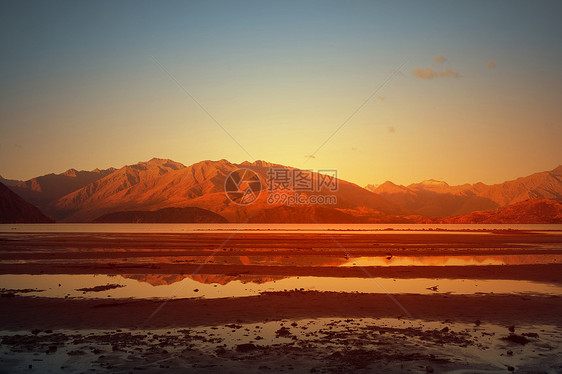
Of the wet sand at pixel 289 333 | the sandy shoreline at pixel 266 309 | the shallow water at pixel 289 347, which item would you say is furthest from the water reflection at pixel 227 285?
the shallow water at pixel 289 347

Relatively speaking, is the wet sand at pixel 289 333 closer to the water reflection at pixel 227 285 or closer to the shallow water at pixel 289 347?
the shallow water at pixel 289 347

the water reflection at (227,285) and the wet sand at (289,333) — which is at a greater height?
the wet sand at (289,333)

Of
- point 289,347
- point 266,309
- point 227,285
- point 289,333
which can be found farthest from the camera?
point 227,285

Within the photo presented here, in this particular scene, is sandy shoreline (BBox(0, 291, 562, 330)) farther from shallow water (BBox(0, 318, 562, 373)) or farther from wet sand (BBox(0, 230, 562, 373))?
shallow water (BBox(0, 318, 562, 373))

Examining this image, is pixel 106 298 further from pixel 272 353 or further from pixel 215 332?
pixel 272 353

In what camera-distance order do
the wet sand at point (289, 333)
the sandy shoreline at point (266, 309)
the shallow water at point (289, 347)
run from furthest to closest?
1. the sandy shoreline at point (266, 309)
2. the wet sand at point (289, 333)
3. the shallow water at point (289, 347)

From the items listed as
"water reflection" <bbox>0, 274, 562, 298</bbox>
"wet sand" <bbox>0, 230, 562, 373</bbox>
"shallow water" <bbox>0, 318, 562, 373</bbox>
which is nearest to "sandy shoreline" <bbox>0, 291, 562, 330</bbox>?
"wet sand" <bbox>0, 230, 562, 373</bbox>

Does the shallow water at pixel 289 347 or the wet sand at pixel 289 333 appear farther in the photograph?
the wet sand at pixel 289 333

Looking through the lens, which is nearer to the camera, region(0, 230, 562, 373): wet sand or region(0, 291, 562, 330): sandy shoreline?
region(0, 230, 562, 373): wet sand

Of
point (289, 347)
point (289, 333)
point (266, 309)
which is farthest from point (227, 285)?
point (289, 347)

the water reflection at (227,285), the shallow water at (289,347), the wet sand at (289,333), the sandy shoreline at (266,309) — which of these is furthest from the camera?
the water reflection at (227,285)

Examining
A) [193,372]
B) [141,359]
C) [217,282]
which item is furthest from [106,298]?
[193,372]

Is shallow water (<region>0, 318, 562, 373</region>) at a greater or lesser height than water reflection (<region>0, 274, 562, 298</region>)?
greater

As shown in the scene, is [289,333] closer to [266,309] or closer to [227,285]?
[266,309]
